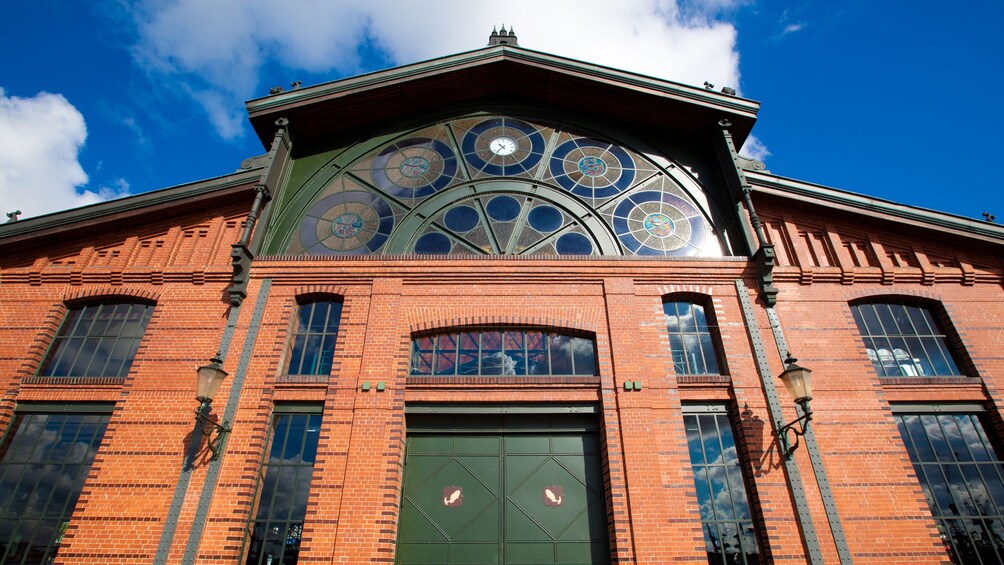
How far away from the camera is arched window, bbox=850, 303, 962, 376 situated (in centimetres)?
989

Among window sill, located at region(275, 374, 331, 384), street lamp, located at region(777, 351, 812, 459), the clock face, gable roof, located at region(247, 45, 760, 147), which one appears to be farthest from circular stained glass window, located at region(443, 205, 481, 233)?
street lamp, located at region(777, 351, 812, 459)

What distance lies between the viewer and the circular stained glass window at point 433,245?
430 inches

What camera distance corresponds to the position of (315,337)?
394 inches

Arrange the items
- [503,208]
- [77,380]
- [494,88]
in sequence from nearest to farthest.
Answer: [77,380] → [503,208] → [494,88]

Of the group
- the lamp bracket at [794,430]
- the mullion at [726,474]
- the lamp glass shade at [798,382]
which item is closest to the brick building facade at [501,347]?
the mullion at [726,474]

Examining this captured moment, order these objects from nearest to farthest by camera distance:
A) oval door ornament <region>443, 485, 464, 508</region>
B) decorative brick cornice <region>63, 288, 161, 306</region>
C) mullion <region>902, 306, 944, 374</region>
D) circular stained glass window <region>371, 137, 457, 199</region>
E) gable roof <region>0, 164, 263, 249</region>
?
oval door ornament <region>443, 485, 464, 508</region>, mullion <region>902, 306, 944, 374</region>, decorative brick cornice <region>63, 288, 161, 306</region>, gable roof <region>0, 164, 263, 249</region>, circular stained glass window <region>371, 137, 457, 199</region>

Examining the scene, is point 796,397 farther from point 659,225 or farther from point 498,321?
point 498,321

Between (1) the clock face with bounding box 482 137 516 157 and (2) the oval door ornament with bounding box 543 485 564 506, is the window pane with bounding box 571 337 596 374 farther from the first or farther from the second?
Result: (1) the clock face with bounding box 482 137 516 157

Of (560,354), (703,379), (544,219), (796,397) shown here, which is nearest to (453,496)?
(560,354)

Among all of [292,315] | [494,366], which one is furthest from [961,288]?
[292,315]

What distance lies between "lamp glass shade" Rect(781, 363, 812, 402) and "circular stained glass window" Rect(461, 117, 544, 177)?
6.45 meters

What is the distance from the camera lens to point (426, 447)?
30.0ft

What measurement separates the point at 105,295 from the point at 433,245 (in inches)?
244

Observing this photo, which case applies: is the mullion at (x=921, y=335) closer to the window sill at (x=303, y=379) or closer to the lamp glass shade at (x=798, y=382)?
the lamp glass shade at (x=798, y=382)
